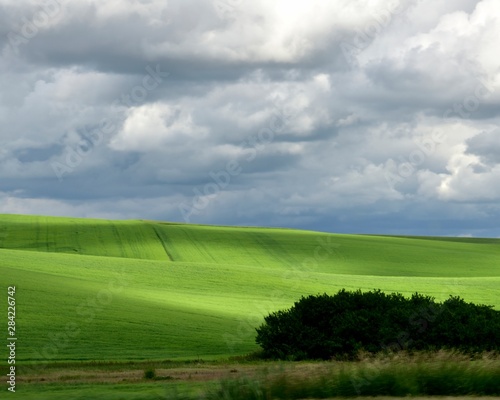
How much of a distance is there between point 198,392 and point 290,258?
7436 centimetres

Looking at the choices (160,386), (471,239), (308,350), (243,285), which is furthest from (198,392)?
(471,239)

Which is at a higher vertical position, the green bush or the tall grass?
the green bush

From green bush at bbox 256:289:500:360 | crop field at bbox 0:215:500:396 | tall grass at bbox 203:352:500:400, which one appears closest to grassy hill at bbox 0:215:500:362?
crop field at bbox 0:215:500:396

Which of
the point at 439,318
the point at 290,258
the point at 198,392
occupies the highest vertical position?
the point at 290,258

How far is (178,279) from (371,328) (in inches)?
1267

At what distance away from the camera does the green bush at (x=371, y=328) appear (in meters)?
32.4

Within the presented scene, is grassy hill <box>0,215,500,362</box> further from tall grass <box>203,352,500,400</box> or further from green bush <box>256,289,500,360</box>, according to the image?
tall grass <box>203,352,500,400</box>

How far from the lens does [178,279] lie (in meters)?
63.6

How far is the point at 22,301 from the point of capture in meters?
44.5

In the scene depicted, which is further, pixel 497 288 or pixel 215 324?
pixel 497 288

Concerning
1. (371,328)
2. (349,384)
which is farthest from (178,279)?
(349,384)

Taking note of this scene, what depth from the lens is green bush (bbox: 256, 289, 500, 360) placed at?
32.4m

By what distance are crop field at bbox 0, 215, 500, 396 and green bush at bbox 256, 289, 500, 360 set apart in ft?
10.5

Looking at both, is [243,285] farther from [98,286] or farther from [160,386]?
[160,386]
